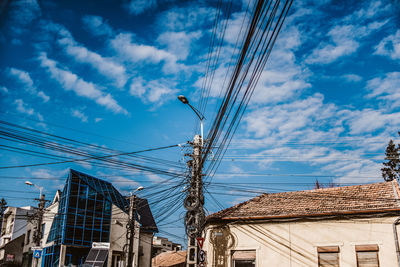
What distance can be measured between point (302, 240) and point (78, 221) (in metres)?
22.1

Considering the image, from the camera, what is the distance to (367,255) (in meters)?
14.8

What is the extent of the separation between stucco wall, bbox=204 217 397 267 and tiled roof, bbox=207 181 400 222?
465 mm

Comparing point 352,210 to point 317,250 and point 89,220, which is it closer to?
point 317,250

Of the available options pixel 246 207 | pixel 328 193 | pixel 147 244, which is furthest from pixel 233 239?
pixel 147 244

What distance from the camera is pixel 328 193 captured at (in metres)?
18.5

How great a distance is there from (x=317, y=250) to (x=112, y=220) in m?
23.3

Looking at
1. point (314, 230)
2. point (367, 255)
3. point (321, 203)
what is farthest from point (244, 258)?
point (367, 255)

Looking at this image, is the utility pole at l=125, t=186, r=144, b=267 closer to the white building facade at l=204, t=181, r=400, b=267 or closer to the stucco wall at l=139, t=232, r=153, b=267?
the white building facade at l=204, t=181, r=400, b=267

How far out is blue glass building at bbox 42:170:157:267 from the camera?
98.0 feet

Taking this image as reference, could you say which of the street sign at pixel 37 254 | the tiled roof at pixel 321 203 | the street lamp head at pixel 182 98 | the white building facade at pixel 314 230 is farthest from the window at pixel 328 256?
the street sign at pixel 37 254

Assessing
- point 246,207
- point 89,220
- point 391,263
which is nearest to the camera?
point 391,263

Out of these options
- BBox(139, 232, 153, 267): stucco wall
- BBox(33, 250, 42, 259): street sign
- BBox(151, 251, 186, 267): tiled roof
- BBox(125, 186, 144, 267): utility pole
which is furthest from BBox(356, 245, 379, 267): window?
BBox(139, 232, 153, 267): stucco wall

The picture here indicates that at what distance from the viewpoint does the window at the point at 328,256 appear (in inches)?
607

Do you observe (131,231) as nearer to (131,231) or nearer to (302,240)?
(131,231)
